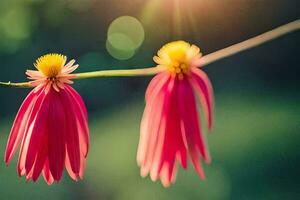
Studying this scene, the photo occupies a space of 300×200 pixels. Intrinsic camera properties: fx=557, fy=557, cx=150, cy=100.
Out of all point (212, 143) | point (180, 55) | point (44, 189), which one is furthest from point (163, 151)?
point (44, 189)

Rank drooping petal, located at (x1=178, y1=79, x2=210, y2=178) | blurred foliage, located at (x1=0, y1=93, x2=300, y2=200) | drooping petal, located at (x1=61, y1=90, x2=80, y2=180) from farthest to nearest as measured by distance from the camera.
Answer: blurred foliage, located at (x1=0, y1=93, x2=300, y2=200) < drooping petal, located at (x1=61, y1=90, x2=80, y2=180) < drooping petal, located at (x1=178, y1=79, x2=210, y2=178)

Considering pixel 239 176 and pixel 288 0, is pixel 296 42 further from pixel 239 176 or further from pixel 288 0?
pixel 239 176

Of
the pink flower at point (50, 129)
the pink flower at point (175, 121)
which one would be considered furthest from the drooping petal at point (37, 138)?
the pink flower at point (175, 121)

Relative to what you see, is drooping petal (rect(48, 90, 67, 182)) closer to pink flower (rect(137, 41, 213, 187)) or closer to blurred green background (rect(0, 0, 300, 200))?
pink flower (rect(137, 41, 213, 187))

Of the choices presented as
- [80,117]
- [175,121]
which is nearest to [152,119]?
[175,121]

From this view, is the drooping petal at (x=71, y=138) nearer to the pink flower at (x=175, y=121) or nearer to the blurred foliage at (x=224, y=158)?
the pink flower at (x=175, y=121)

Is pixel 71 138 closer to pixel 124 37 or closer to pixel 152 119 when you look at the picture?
pixel 152 119

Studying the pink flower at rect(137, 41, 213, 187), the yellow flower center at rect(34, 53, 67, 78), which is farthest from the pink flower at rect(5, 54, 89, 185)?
the pink flower at rect(137, 41, 213, 187)
